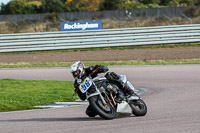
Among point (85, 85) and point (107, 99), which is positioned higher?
point (85, 85)

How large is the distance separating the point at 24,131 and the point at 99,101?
1.41 meters

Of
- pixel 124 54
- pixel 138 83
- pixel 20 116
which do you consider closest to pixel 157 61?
pixel 124 54

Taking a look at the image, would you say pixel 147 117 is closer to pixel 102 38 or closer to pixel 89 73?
pixel 89 73

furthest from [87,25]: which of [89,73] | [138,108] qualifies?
[89,73]

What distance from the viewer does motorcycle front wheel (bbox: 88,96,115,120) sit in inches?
312

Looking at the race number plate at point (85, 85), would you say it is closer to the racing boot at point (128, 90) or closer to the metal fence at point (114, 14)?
the racing boot at point (128, 90)

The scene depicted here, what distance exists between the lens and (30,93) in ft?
43.5

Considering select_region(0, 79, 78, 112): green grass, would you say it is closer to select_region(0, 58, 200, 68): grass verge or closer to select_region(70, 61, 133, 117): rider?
select_region(70, 61, 133, 117): rider

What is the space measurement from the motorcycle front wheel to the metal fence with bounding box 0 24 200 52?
18006mm

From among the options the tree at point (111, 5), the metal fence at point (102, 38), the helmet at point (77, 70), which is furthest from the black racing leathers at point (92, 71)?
the tree at point (111, 5)

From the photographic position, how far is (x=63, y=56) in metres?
25.8

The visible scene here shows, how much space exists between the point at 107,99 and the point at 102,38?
1822cm

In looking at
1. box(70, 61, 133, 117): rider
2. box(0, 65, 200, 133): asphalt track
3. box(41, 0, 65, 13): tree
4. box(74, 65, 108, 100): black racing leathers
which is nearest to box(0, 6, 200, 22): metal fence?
box(41, 0, 65, 13): tree

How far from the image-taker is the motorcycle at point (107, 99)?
8.04m
